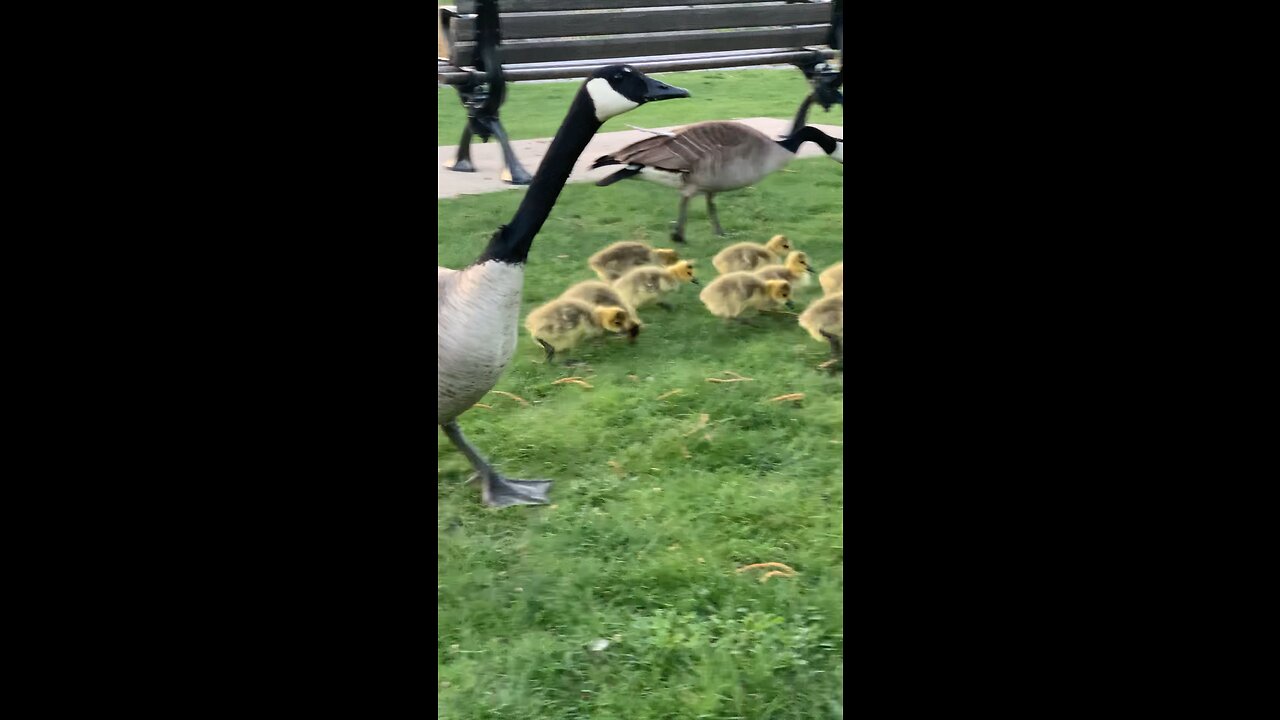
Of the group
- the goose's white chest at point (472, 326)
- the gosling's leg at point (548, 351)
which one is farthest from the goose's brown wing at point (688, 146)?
the goose's white chest at point (472, 326)

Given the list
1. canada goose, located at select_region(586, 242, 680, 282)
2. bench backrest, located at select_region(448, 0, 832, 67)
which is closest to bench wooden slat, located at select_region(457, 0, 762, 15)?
bench backrest, located at select_region(448, 0, 832, 67)

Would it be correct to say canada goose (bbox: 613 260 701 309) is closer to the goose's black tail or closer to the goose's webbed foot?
the goose's black tail

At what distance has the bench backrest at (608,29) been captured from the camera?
4996 millimetres

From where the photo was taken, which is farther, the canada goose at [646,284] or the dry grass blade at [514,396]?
the canada goose at [646,284]

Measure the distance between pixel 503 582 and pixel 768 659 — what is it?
67cm

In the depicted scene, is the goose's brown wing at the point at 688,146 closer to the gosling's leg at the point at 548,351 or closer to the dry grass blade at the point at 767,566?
the gosling's leg at the point at 548,351

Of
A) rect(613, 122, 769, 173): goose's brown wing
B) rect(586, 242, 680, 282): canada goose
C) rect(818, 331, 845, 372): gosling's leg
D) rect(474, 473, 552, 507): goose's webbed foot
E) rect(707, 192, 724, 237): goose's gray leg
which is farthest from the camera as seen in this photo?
rect(707, 192, 724, 237): goose's gray leg

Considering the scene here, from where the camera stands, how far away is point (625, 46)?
16.8 ft

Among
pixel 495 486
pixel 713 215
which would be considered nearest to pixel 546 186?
pixel 495 486

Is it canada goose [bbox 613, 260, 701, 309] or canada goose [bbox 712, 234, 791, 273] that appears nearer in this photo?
canada goose [bbox 613, 260, 701, 309]

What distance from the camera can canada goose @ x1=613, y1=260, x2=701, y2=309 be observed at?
4.01 m

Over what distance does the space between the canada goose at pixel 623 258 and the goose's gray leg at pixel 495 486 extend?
1460 mm

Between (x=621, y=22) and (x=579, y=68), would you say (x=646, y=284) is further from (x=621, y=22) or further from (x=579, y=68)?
(x=621, y=22)

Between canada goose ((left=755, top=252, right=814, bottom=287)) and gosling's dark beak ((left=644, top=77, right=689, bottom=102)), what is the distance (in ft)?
3.93
